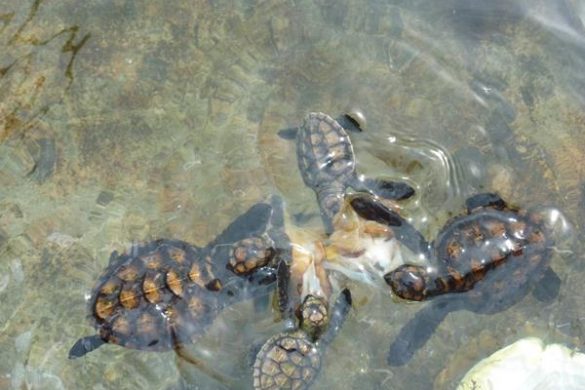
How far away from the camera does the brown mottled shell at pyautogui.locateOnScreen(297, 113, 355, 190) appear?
5.14m

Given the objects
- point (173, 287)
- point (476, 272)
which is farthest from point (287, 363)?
point (476, 272)

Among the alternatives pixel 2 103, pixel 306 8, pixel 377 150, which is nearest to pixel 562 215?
pixel 377 150

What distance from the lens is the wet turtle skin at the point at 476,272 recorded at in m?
4.84

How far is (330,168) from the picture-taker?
202 inches

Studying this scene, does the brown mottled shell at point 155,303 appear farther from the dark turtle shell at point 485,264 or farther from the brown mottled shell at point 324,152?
the dark turtle shell at point 485,264

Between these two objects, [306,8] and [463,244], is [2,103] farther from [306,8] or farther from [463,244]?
[463,244]

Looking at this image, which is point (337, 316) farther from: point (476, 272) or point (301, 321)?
point (476, 272)

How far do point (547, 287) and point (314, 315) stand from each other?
1766 mm

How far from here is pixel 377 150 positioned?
5371 millimetres

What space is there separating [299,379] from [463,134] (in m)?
2.30

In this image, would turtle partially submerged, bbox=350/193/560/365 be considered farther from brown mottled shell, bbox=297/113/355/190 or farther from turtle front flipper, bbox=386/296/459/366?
brown mottled shell, bbox=297/113/355/190

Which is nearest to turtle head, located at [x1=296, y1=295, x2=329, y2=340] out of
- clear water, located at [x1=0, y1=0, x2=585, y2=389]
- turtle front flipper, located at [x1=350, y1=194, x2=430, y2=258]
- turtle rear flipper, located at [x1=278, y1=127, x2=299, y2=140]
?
clear water, located at [x1=0, y1=0, x2=585, y2=389]

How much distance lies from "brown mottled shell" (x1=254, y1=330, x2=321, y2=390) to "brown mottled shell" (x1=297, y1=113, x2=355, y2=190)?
1.17 m

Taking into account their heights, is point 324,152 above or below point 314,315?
above
